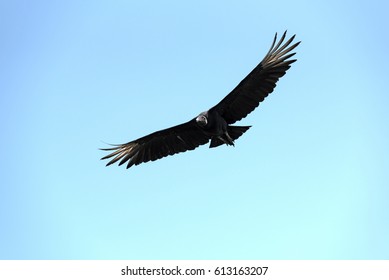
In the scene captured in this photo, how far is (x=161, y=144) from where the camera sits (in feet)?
50.1

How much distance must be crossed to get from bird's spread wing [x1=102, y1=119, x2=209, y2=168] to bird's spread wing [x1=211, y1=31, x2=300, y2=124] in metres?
1.11

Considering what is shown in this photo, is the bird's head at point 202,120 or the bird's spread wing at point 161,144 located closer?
the bird's head at point 202,120

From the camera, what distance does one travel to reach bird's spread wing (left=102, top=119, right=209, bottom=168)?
14875 millimetres

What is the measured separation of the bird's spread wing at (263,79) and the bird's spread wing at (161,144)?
1.11 m

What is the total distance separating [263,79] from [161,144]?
314 cm

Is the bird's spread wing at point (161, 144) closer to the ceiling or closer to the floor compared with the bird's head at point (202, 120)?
closer to the ceiling

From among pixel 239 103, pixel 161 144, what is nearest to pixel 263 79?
pixel 239 103

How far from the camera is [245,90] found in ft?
46.1

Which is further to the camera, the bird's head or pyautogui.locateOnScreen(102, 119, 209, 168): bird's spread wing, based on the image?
pyautogui.locateOnScreen(102, 119, 209, 168): bird's spread wing

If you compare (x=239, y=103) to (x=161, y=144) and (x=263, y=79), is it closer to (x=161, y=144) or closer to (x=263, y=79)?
(x=263, y=79)

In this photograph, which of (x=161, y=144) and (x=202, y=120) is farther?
(x=161, y=144)

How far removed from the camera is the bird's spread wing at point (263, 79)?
548 inches
